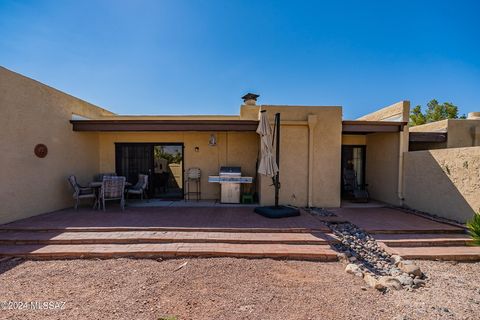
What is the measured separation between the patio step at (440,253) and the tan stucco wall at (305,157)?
3.04 m

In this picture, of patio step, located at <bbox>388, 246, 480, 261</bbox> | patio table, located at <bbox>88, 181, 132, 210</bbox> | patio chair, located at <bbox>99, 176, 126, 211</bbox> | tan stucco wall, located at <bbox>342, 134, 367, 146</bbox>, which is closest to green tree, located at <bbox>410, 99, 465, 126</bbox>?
tan stucco wall, located at <bbox>342, 134, 367, 146</bbox>

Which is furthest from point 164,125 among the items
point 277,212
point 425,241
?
point 425,241

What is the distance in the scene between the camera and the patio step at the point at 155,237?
4.52m

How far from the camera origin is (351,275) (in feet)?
11.3

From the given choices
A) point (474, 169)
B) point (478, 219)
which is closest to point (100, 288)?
point (478, 219)

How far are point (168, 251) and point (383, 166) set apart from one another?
8280 mm

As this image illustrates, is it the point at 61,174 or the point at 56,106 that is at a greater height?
the point at 56,106

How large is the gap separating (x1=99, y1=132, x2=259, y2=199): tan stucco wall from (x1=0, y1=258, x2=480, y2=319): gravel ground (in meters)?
5.10

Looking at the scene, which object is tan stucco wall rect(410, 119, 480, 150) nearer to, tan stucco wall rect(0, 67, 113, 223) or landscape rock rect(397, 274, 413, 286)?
landscape rock rect(397, 274, 413, 286)

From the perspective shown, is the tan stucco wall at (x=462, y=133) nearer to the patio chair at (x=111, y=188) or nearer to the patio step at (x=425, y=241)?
the patio step at (x=425, y=241)

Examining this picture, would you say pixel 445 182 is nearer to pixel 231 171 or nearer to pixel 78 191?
pixel 231 171

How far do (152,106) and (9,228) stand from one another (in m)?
10.1

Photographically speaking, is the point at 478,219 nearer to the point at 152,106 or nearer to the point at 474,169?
the point at 474,169

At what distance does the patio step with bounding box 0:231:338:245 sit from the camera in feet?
14.8
